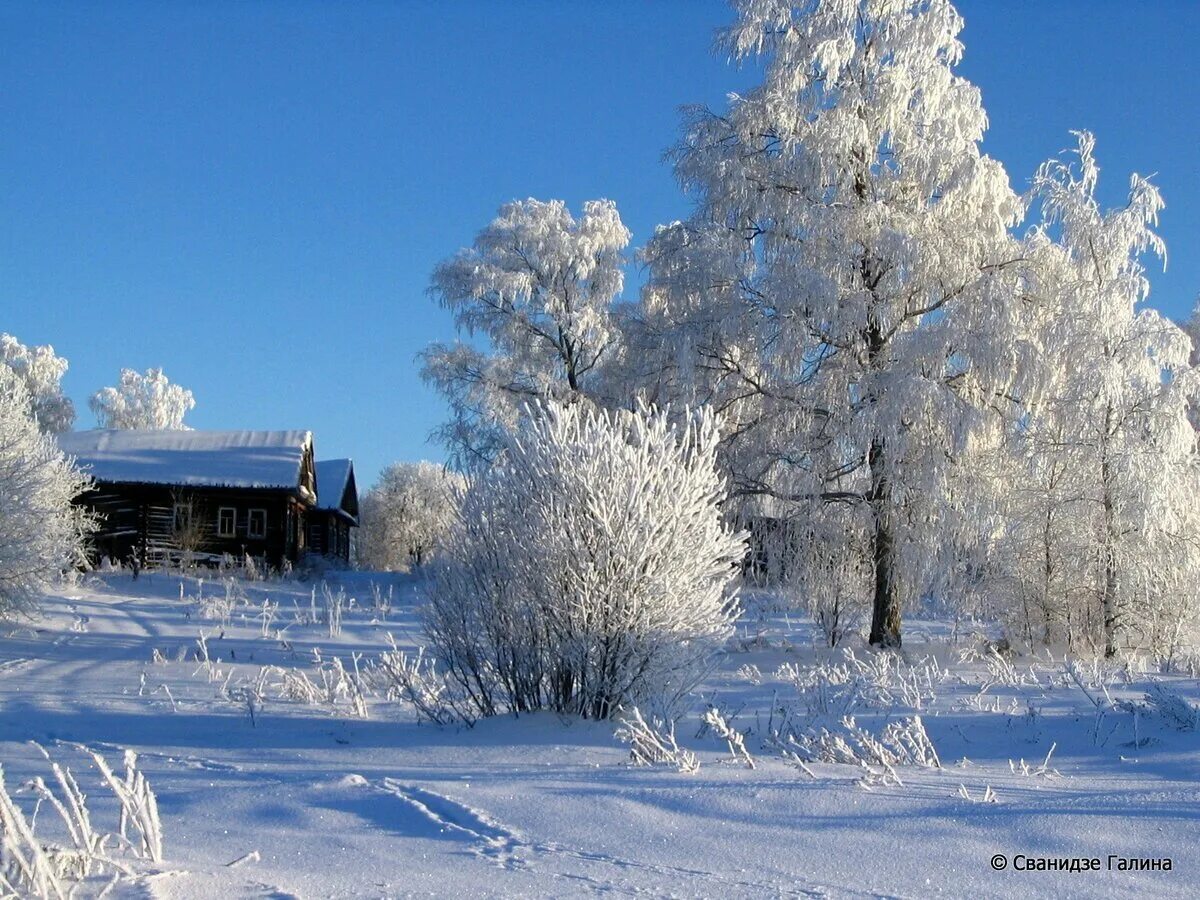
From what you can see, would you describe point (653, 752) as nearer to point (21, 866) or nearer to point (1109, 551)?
point (21, 866)

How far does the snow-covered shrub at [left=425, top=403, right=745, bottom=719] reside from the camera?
727 cm

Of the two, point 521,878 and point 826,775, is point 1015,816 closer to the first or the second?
point 826,775

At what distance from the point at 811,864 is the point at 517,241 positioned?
22875 millimetres

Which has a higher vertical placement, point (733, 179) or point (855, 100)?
point (855, 100)

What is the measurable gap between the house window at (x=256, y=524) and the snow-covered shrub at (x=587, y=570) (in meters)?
26.6

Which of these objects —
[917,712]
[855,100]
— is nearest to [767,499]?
[855,100]

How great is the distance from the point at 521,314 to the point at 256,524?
13.0 meters

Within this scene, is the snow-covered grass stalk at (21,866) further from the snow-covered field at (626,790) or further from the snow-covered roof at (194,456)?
the snow-covered roof at (194,456)

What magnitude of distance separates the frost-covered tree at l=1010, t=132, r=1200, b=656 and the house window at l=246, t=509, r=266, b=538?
24.4 meters

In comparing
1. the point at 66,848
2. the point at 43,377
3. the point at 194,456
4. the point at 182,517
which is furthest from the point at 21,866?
the point at 43,377

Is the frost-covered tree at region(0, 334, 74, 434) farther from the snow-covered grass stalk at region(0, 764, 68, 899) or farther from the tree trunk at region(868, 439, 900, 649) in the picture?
the snow-covered grass stalk at region(0, 764, 68, 899)

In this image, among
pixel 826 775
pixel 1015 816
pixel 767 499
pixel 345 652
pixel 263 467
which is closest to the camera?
pixel 1015 816

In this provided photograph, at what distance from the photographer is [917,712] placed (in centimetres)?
863

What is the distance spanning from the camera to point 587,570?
23.7 feet
